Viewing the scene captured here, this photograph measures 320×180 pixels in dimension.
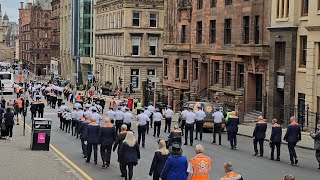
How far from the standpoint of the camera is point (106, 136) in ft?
66.9

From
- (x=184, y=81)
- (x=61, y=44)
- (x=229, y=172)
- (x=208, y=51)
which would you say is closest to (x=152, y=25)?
(x=184, y=81)

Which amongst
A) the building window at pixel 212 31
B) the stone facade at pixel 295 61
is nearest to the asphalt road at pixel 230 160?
the stone facade at pixel 295 61

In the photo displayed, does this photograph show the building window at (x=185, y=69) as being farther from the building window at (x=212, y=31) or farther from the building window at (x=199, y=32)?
the building window at (x=212, y=31)

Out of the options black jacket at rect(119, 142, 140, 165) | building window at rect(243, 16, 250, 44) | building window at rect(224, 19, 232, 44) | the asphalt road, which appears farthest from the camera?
building window at rect(224, 19, 232, 44)

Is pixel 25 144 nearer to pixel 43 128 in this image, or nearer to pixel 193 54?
pixel 43 128

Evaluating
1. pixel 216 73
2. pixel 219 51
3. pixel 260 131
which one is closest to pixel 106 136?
pixel 260 131

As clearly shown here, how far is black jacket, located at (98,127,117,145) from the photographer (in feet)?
66.9

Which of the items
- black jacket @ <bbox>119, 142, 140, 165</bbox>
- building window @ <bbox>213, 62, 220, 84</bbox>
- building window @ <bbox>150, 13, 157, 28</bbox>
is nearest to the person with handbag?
black jacket @ <bbox>119, 142, 140, 165</bbox>

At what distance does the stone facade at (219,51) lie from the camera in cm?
4056

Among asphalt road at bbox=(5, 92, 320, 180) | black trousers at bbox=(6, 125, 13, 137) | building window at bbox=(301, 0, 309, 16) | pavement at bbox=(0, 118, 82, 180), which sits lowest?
asphalt road at bbox=(5, 92, 320, 180)

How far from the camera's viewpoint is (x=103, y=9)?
87062 millimetres

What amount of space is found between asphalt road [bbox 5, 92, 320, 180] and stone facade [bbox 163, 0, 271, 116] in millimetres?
11556

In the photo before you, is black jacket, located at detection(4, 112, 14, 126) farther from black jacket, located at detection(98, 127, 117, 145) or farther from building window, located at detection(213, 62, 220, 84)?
building window, located at detection(213, 62, 220, 84)

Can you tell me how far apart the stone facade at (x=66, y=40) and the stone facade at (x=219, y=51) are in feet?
169
